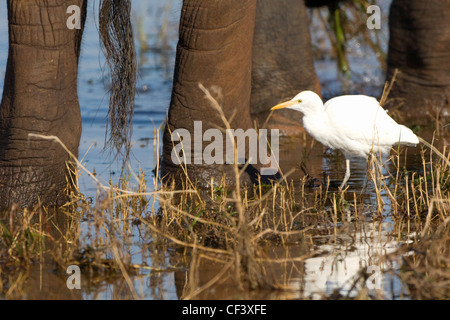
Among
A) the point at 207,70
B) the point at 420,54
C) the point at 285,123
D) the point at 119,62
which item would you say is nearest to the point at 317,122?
the point at 207,70

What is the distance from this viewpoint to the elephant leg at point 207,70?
4.62 metres

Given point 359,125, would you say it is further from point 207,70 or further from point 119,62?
point 119,62

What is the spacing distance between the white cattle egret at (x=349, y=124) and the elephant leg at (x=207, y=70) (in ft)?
1.16

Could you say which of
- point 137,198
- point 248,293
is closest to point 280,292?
point 248,293

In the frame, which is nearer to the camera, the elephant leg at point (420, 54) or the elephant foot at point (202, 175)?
the elephant foot at point (202, 175)

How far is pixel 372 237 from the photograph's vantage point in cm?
394

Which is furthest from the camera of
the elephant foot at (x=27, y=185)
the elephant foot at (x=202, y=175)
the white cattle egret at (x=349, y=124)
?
the elephant foot at (x=202, y=175)

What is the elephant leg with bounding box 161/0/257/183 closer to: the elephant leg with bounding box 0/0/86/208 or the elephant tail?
the elephant tail

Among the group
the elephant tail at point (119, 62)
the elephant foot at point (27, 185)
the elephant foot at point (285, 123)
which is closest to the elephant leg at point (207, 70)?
the elephant tail at point (119, 62)

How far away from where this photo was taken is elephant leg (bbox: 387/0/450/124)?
21.0 feet

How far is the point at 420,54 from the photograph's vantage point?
6559 mm

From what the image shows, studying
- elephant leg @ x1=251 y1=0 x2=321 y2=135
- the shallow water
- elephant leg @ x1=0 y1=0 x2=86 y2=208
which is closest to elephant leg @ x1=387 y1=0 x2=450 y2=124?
elephant leg @ x1=251 y1=0 x2=321 y2=135

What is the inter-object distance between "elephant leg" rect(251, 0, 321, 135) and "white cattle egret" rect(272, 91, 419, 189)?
61.5 inches

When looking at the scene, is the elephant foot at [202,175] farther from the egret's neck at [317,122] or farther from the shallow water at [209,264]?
the egret's neck at [317,122]
